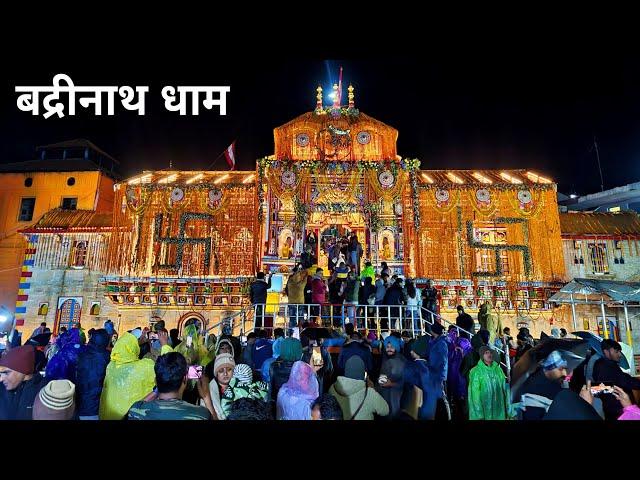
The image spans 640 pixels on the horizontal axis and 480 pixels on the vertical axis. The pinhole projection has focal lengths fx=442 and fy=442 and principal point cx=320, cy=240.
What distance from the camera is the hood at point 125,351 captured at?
17.0 feet

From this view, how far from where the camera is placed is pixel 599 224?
25375 mm

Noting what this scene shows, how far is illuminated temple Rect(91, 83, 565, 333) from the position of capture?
2227cm

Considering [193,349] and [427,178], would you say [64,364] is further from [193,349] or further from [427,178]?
[427,178]

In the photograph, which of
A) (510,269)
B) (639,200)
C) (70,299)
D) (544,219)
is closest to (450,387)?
(510,269)

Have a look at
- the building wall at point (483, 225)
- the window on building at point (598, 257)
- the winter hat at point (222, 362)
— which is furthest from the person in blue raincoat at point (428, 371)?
the window on building at point (598, 257)

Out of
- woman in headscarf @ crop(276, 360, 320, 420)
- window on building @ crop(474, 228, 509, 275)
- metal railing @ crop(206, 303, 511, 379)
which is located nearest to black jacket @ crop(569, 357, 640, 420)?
woman in headscarf @ crop(276, 360, 320, 420)

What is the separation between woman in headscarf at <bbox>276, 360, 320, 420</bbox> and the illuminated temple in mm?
16212

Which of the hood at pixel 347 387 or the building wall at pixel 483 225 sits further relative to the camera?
A: the building wall at pixel 483 225

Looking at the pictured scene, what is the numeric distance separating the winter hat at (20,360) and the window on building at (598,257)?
26.5 metres

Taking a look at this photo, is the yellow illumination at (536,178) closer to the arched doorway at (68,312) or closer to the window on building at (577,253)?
the window on building at (577,253)

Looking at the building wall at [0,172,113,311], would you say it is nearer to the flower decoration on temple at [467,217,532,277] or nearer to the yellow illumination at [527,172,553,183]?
the flower decoration on temple at [467,217,532,277]

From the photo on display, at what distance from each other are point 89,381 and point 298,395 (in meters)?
→ 2.81

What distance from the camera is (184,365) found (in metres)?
3.82

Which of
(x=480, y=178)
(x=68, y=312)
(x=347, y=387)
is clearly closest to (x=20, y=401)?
(x=347, y=387)
